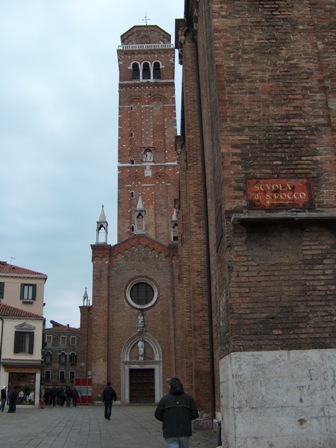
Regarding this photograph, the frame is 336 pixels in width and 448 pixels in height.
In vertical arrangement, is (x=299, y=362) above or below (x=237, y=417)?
above

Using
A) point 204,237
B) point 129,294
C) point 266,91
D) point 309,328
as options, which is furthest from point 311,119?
point 129,294

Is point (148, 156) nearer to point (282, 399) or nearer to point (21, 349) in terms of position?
point (21, 349)

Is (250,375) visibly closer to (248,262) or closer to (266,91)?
(248,262)

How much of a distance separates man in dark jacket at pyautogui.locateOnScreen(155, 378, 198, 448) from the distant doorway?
25.5m

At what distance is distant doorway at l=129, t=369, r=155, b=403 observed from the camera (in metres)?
30.4

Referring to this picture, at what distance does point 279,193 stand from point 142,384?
25.7 m

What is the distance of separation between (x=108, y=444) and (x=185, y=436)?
4.82 meters

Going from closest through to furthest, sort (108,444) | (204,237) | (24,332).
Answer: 1. (108,444)
2. (204,237)
3. (24,332)

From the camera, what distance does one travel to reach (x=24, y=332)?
31.1m

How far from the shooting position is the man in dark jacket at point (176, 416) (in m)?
5.76

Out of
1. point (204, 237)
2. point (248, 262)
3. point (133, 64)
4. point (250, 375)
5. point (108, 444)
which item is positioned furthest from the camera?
point (133, 64)

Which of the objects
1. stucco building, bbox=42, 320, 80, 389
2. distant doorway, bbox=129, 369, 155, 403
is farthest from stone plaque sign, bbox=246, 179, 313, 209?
stucco building, bbox=42, 320, 80, 389

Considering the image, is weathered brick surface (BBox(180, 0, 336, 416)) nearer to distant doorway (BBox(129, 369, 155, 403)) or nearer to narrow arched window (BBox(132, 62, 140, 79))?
distant doorway (BBox(129, 369, 155, 403))

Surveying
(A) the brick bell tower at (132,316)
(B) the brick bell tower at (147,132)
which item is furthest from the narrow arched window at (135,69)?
(A) the brick bell tower at (132,316)
